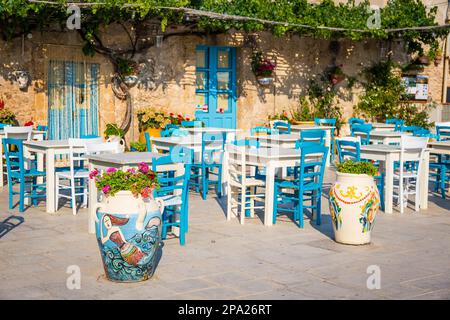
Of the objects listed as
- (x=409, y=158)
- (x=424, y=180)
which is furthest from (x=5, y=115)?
(x=424, y=180)

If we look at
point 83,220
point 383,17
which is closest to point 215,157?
point 83,220

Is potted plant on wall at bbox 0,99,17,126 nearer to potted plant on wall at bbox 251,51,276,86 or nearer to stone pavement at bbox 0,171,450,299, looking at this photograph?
stone pavement at bbox 0,171,450,299

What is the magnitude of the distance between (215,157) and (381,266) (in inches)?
188

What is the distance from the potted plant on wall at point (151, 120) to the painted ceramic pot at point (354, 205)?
24.4 ft

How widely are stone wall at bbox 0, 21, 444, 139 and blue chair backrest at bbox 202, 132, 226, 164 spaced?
413 centimetres

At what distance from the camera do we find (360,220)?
6812 mm

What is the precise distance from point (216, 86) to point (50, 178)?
7679 millimetres

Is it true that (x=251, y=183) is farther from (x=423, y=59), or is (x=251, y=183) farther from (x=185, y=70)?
(x=423, y=59)

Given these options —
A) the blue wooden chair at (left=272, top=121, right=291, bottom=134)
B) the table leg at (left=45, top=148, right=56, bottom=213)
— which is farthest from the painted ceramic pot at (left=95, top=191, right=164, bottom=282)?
the blue wooden chair at (left=272, top=121, right=291, bottom=134)

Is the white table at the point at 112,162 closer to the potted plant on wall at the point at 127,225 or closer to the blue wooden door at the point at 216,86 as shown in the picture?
the potted plant on wall at the point at 127,225

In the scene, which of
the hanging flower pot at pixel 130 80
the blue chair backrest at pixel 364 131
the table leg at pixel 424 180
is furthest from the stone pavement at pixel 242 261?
the hanging flower pot at pixel 130 80

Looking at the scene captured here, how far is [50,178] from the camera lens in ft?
27.9

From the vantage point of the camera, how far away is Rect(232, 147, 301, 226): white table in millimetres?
7875
